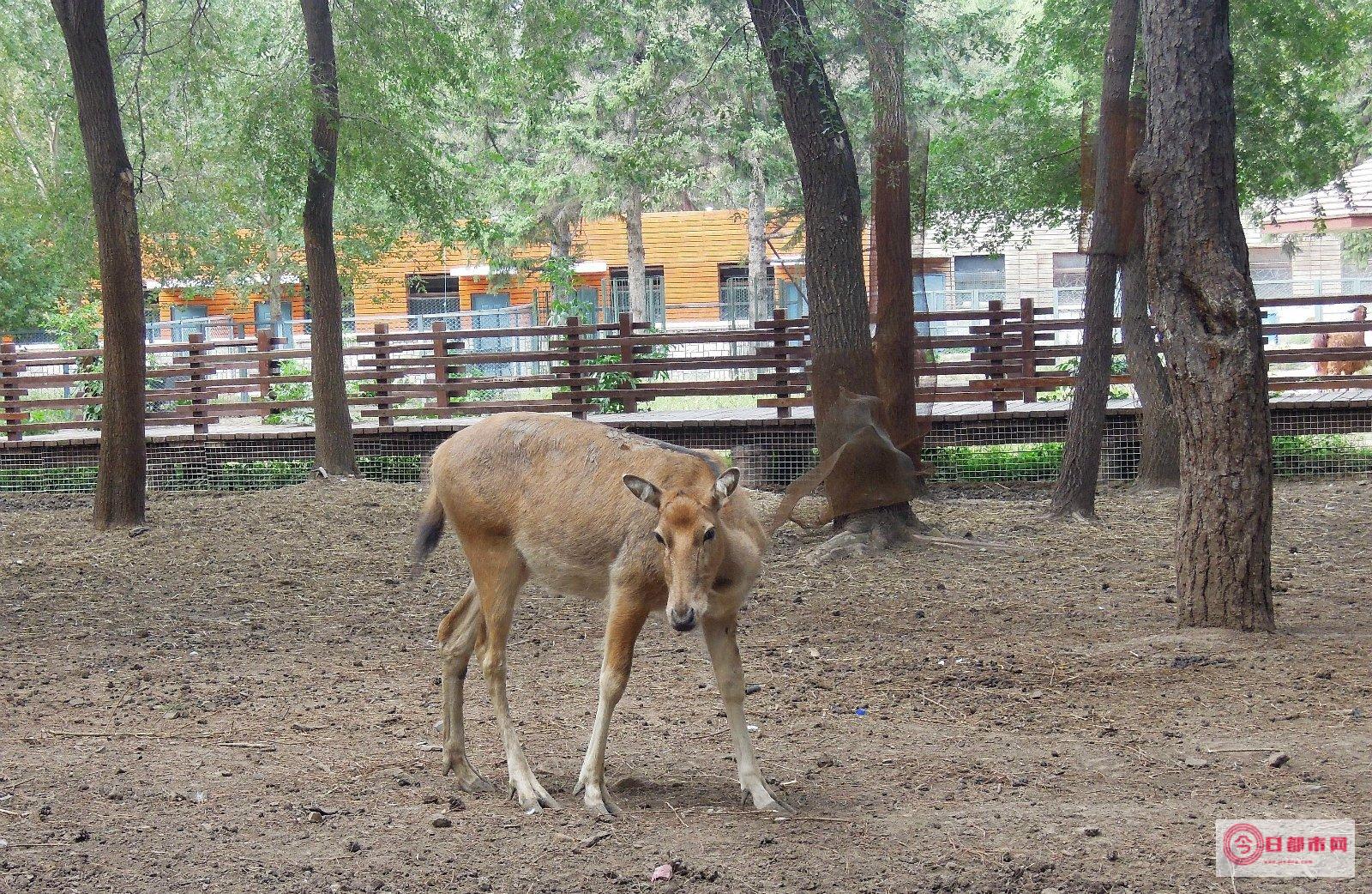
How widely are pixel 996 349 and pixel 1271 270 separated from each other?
18.7 metres

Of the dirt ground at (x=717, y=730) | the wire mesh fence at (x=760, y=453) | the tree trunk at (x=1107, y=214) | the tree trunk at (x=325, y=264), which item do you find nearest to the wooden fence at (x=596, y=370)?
the wire mesh fence at (x=760, y=453)

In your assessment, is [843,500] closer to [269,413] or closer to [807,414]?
[807,414]

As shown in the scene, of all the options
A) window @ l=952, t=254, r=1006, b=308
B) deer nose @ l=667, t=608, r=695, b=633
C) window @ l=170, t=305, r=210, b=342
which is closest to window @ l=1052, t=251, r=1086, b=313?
window @ l=952, t=254, r=1006, b=308

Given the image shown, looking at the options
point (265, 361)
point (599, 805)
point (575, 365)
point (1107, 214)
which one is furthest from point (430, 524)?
point (265, 361)

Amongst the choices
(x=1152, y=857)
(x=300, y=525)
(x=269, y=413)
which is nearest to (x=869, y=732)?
(x=1152, y=857)

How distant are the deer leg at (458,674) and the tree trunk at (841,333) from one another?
5171 millimetres

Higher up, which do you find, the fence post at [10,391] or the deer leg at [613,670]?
the fence post at [10,391]

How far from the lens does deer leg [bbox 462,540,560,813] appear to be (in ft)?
16.0

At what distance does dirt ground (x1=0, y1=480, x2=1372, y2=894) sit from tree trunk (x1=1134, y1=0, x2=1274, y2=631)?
0.37 meters

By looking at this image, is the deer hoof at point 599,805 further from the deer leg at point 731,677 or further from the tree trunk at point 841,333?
the tree trunk at point 841,333

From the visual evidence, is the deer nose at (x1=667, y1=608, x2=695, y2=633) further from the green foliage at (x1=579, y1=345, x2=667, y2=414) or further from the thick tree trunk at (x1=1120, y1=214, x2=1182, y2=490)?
the green foliage at (x1=579, y1=345, x2=667, y2=414)

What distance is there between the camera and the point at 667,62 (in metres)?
12.8

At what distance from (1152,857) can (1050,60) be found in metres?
12.3

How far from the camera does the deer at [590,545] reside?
4562 mm
